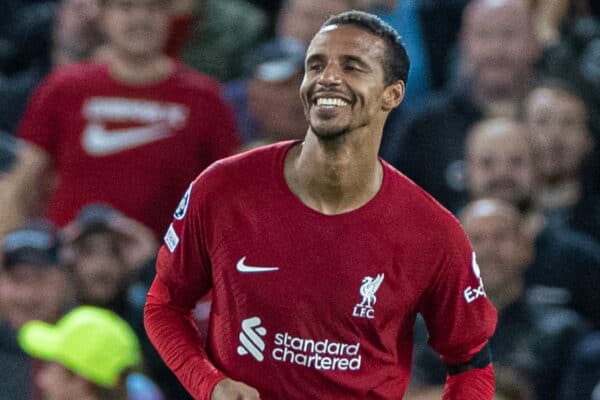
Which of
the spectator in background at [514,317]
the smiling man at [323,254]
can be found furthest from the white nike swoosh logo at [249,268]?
the spectator in background at [514,317]

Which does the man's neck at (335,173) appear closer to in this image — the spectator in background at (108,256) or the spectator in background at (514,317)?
the spectator in background at (514,317)

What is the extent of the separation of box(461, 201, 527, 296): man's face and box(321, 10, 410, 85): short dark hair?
2008 mm

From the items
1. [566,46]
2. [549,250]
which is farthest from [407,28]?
[549,250]

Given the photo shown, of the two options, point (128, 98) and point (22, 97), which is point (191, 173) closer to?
point (128, 98)

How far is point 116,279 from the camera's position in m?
5.84

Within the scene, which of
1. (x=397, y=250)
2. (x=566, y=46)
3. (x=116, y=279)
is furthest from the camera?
(x=566, y=46)

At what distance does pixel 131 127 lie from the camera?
6.00 m

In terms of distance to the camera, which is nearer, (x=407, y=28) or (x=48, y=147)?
(x=48, y=147)

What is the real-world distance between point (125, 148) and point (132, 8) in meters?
0.60

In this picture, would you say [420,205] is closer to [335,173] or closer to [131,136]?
[335,173]

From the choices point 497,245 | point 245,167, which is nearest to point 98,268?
point 497,245

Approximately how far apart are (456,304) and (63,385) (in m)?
1.88

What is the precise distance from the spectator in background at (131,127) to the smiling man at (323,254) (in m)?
2.09

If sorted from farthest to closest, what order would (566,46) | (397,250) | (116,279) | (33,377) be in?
(566,46)
(116,279)
(33,377)
(397,250)
